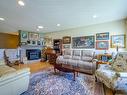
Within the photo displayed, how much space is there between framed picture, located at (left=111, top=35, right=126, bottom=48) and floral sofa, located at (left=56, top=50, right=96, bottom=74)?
43.4 inches

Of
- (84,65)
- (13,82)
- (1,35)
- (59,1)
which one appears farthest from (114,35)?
(1,35)

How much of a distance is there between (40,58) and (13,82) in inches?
230

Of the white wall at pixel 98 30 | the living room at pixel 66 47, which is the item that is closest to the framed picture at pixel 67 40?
the living room at pixel 66 47

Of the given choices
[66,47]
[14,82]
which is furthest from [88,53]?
[14,82]

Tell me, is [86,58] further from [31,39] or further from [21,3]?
[31,39]

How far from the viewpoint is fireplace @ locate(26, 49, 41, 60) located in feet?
22.8

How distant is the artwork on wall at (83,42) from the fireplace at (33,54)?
328 cm

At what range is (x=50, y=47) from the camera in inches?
288

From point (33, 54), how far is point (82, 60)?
426cm

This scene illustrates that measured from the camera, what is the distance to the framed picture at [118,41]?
13.7 feet

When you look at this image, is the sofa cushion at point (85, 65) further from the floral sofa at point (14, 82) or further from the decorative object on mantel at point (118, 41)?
the floral sofa at point (14, 82)

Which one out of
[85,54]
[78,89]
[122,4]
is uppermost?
[122,4]

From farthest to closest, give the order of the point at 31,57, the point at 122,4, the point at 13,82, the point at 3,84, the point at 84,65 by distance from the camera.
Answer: the point at 31,57, the point at 84,65, the point at 122,4, the point at 13,82, the point at 3,84

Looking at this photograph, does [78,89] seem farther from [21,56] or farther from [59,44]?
[21,56]
